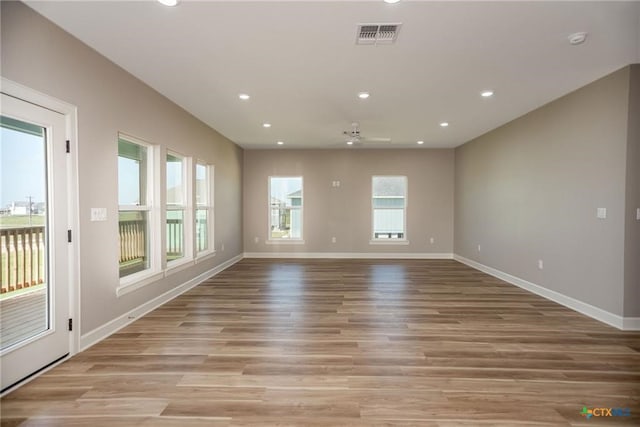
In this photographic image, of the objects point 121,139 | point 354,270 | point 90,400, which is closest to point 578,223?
point 354,270

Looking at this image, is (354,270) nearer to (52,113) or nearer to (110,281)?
(110,281)

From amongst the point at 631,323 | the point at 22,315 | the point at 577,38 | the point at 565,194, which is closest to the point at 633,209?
the point at 565,194

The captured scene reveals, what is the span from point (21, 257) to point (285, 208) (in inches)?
235

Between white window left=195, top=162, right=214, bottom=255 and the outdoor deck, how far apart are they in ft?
9.55

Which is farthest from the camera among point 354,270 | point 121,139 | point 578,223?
point 354,270

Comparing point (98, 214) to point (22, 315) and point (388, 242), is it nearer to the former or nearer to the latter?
point (22, 315)

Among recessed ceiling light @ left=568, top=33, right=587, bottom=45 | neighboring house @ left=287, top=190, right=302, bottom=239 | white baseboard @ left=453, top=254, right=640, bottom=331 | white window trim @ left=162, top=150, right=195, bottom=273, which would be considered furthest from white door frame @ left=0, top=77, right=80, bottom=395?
neighboring house @ left=287, top=190, right=302, bottom=239

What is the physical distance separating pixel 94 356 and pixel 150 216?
182cm

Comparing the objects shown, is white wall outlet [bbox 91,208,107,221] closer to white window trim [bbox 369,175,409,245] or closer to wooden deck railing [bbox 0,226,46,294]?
wooden deck railing [bbox 0,226,46,294]

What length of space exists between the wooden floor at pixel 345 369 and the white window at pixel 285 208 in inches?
154

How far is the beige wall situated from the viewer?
7969 millimetres

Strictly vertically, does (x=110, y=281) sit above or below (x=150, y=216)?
below

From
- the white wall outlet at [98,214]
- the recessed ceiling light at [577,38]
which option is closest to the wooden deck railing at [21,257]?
the white wall outlet at [98,214]

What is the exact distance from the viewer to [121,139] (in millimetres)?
3518
